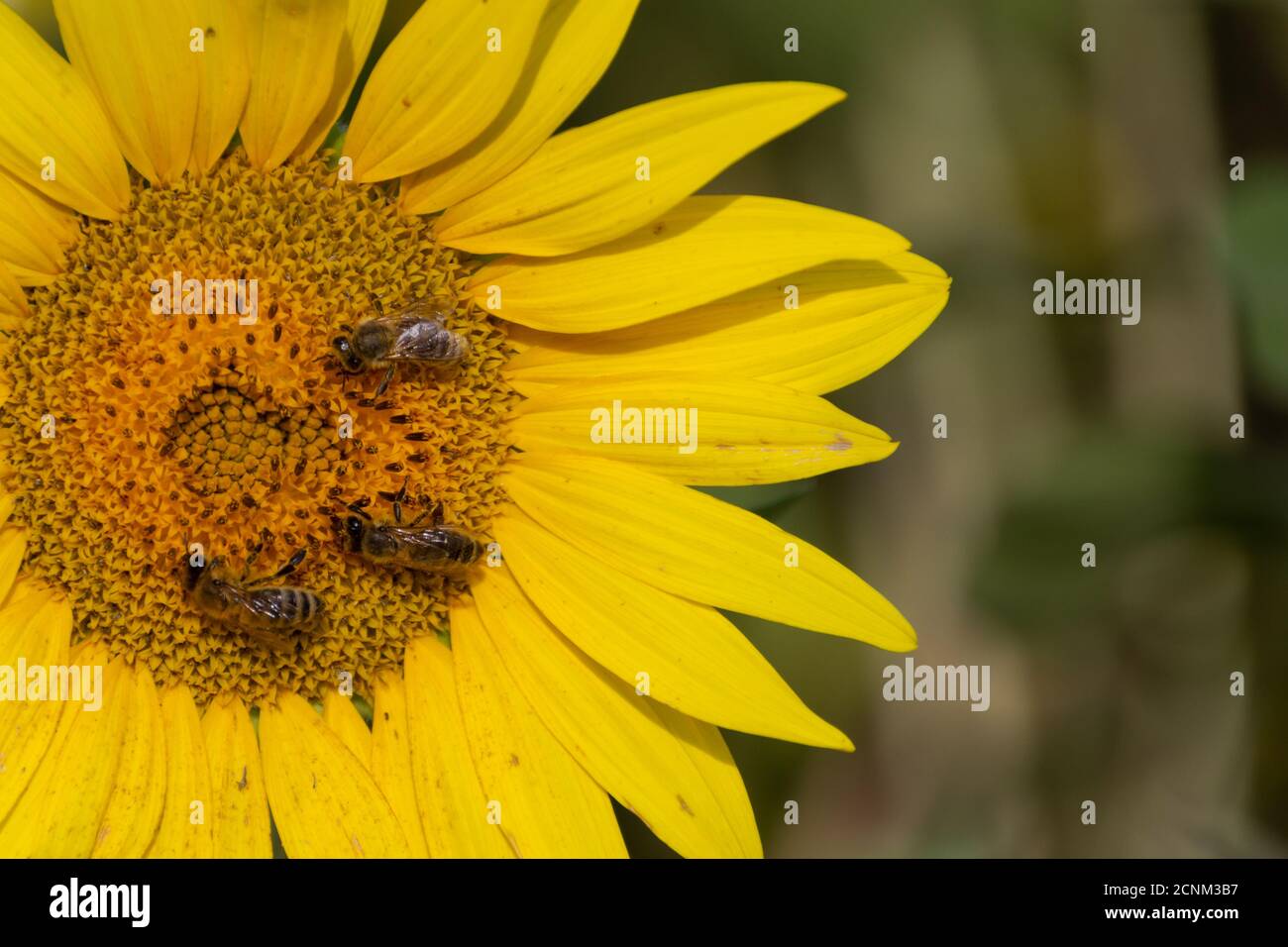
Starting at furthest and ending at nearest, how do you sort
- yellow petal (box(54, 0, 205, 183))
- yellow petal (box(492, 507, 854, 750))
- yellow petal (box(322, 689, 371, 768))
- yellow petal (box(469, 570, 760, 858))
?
yellow petal (box(322, 689, 371, 768))
yellow petal (box(469, 570, 760, 858))
yellow petal (box(492, 507, 854, 750))
yellow petal (box(54, 0, 205, 183))

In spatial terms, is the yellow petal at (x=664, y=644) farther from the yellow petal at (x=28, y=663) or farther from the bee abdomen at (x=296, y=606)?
the yellow petal at (x=28, y=663)

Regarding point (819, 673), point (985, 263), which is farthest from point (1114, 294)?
point (819, 673)

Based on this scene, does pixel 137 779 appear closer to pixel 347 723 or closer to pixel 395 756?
pixel 347 723

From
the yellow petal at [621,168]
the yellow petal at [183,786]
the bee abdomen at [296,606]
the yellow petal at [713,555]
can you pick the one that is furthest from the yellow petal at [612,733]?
the yellow petal at [621,168]

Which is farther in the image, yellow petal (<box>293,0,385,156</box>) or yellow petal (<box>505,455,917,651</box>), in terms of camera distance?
yellow petal (<box>505,455,917,651</box>)

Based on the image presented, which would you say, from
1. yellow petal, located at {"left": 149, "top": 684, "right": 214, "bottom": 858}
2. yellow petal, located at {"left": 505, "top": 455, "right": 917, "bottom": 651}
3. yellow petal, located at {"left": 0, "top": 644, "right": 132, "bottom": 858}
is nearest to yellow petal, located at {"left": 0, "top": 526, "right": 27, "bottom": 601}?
yellow petal, located at {"left": 0, "top": 644, "right": 132, "bottom": 858}

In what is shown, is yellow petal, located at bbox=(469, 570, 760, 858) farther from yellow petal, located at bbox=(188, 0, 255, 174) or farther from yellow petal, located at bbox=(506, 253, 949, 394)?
yellow petal, located at bbox=(188, 0, 255, 174)

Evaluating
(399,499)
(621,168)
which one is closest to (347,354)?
(399,499)
